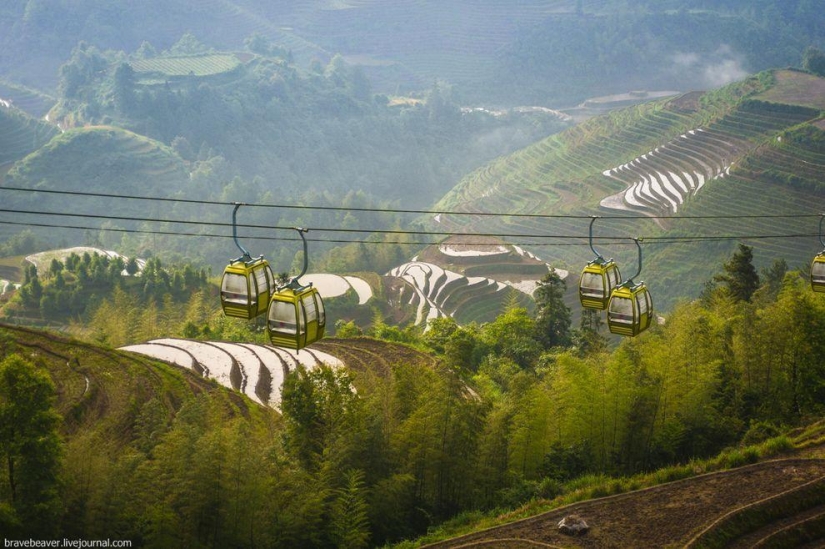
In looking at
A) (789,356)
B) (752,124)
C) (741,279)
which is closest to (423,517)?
(789,356)

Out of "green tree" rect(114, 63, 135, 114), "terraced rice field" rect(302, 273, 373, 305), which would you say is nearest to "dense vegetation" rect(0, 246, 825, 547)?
"terraced rice field" rect(302, 273, 373, 305)

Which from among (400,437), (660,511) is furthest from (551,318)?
(660,511)

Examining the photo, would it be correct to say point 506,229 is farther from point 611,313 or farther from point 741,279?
point 611,313

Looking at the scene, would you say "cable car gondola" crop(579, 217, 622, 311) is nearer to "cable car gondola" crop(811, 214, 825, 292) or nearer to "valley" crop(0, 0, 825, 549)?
"valley" crop(0, 0, 825, 549)

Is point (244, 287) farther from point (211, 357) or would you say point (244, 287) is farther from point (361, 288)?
point (361, 288)

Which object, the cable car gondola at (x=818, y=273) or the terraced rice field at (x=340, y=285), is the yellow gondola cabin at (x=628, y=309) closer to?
the cable car gondola at (x=818, y=273)

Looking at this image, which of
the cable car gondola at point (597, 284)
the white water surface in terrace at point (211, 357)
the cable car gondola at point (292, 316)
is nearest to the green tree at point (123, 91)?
the white water surface in terrace at point (211, 357)
